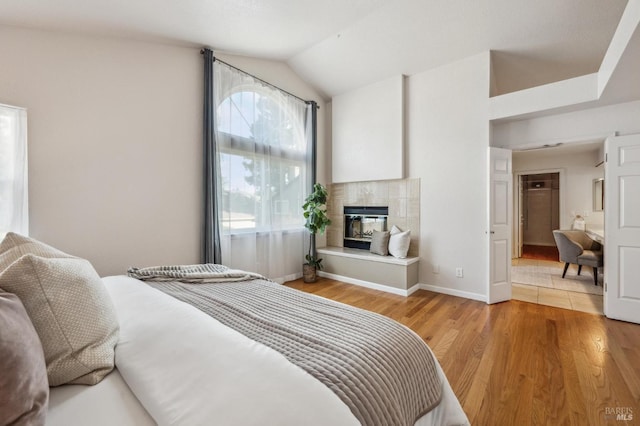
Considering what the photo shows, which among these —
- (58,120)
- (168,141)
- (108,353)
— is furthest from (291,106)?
(108,353)

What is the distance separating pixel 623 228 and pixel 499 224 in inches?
41.9

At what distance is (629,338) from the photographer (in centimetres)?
240

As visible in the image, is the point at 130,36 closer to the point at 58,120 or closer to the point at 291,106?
the point at 58,120

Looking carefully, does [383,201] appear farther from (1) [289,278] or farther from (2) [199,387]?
(2) [199,387]

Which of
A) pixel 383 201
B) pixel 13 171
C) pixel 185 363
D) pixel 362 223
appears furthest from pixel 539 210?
pixel 13 171

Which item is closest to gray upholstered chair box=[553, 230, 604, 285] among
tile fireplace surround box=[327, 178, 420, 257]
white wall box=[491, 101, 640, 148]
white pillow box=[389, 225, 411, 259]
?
white wall box=[491, 101, 640, 148]

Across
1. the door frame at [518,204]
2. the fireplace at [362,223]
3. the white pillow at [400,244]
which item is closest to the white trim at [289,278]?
the fireplace at [362,223]

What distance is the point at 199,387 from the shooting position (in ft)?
2.43

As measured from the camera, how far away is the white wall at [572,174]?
560 cm

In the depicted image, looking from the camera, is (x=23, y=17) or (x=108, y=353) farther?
(x=23, y=17)

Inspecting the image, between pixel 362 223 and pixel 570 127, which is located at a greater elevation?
pixel 570 127

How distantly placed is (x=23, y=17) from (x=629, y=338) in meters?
5.64

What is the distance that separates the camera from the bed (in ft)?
2.21

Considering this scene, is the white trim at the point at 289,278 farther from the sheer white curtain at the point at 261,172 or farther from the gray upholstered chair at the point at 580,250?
the gray upholstered chair at the point at 580,250
